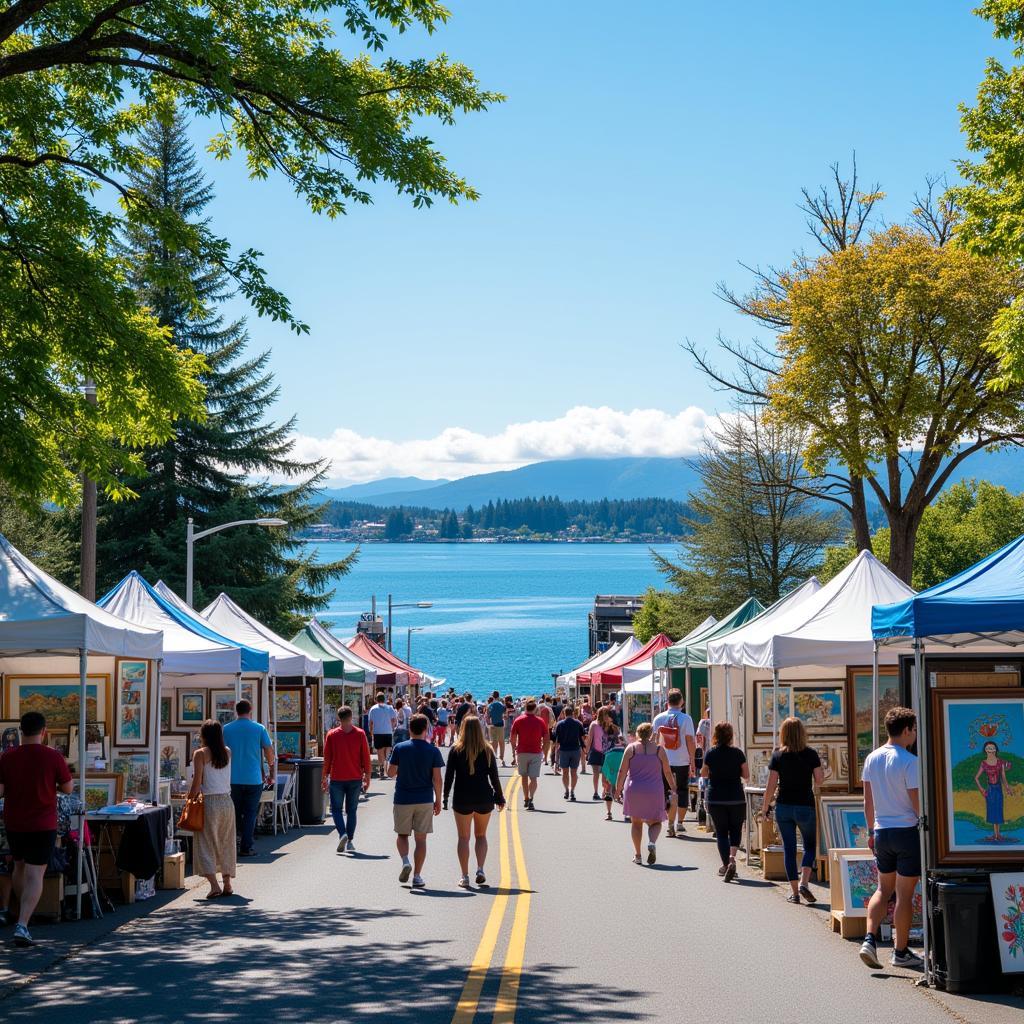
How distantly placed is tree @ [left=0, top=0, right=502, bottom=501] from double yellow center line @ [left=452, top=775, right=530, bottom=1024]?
685 centimetres

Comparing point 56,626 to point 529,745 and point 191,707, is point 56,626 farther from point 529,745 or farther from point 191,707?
point 529,745

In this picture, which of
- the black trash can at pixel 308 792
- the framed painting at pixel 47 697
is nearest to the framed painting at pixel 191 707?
the black trash can at pixel 308 792

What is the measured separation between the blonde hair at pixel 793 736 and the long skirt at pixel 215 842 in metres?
5.67

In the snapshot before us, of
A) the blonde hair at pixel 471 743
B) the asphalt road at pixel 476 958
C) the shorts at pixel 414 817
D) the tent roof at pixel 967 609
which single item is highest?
the tent roof at pixel 967 609

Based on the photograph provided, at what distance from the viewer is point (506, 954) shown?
10.5 meters

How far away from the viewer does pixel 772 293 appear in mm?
37281

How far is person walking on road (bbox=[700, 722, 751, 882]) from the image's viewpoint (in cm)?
1538

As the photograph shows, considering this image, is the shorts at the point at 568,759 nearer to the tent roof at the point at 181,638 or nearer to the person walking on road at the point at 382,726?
the person walking on road at the point at 382,726

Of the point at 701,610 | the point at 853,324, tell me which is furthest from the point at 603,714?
the point at 701,610

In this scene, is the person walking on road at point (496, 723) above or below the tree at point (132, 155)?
below

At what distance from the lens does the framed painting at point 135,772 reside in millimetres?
16878

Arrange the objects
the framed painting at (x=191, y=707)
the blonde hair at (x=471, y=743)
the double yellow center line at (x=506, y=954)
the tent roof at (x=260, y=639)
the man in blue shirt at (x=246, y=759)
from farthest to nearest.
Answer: the tent roof at (x=260, y=639), the framed painting at (x=191, y=707), the man in blue shirt at (x=246, y=759), the blonde hair at (x=471, y=743), the double yellow center line at (x=506, y=954)

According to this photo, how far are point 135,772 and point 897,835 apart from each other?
10.2 m

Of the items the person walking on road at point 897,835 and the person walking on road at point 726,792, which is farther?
the person walking on road at point 726,792
